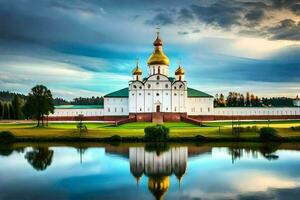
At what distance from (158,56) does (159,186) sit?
182 feet

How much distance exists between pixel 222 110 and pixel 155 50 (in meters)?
16.7

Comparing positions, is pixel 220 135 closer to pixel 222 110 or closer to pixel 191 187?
pixel 191 187

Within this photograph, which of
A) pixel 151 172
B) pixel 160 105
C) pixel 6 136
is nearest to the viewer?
pixel 151 172

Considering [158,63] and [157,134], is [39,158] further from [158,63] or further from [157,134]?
[158,63]

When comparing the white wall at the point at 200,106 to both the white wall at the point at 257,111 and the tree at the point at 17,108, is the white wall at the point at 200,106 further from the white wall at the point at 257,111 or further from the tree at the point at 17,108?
the tree at the point at 17,108

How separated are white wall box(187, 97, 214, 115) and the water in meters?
38.0

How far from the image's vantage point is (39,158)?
3666 cm

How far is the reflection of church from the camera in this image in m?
25.7

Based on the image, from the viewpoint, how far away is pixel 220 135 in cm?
5000

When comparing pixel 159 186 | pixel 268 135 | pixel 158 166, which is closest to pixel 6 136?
pixel 158 166

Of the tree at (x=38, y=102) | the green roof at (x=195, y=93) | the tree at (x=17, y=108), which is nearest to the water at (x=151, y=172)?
the tree at (x=38, y=102)

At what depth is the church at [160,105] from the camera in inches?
3039

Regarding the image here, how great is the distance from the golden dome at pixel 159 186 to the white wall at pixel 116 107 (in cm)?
5487

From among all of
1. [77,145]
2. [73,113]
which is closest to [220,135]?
[77,145]
